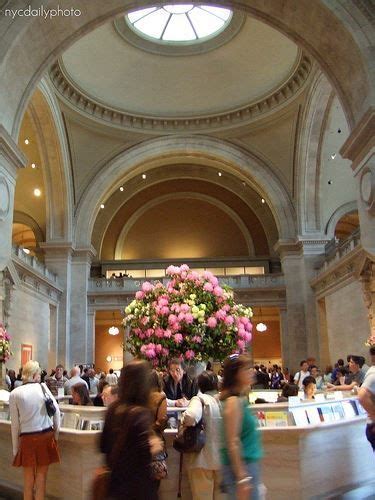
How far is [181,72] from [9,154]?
12.3 meters

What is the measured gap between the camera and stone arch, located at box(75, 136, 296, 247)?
70.0 ft

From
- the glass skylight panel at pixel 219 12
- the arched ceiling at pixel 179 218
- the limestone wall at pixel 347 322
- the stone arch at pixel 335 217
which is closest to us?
the limestone wall at pixel 347 322

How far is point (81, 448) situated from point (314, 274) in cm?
1689

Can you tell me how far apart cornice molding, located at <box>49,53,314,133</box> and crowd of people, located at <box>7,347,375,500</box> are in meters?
15.4

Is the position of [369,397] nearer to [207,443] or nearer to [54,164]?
[207,443]

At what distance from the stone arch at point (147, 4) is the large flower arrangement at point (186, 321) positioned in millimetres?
5372

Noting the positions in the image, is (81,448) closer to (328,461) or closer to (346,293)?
(328,461)

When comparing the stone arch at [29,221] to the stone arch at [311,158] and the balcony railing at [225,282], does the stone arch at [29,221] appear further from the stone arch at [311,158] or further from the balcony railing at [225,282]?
the stone arch at [311,158]

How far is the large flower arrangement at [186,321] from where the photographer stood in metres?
5.80

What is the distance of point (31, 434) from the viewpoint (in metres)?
4.41

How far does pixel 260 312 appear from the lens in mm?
24688

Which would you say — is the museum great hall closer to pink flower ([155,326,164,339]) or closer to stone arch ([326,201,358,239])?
stone arch ([326,201,358,239])

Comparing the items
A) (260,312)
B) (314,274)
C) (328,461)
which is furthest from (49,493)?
(260,312)

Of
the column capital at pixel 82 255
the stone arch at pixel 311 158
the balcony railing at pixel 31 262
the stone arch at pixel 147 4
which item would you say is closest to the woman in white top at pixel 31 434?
the stone arch at pixel 147 4
